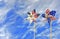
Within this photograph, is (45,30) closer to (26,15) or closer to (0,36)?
(26,15)

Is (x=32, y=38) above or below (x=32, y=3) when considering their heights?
below

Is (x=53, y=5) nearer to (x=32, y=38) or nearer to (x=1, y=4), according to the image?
(x=32, y=38)

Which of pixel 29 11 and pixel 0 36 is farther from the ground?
pixel 29 11

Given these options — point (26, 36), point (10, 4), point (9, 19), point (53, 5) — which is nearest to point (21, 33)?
point (26, 36)

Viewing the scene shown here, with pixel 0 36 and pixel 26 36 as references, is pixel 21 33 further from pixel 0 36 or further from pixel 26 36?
pixel 0 36

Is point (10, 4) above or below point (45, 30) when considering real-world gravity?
above

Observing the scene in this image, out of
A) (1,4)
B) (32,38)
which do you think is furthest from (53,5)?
(1,4)

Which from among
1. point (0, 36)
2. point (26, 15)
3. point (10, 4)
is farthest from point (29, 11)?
point (0, 36)

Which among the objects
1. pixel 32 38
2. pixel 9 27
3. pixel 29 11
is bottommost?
pixel 32 38
